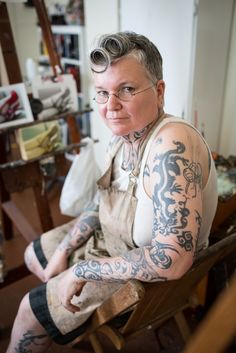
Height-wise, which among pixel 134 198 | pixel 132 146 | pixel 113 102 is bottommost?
pixel 134 198

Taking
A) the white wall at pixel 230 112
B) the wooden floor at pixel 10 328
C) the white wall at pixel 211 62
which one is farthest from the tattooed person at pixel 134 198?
the white wall at pixel 230 112

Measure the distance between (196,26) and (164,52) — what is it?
0.22 meters

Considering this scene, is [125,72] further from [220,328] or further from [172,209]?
[220,328]

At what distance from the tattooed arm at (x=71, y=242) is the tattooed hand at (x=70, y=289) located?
0.19m

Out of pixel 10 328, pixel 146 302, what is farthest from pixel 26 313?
pixel 10 328

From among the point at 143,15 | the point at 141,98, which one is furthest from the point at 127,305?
the point at 143,15

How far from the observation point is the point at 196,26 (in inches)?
54.5

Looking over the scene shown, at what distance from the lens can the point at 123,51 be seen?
2.68ft

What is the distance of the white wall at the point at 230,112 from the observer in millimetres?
1591

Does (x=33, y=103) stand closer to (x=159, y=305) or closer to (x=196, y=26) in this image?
(x=196, y=26)

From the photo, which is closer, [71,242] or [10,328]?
[71,242]

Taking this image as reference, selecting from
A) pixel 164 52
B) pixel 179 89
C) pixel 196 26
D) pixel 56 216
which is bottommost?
pixel 56 216

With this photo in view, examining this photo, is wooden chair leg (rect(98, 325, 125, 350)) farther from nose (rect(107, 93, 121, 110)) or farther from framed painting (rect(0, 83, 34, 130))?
framed painting (rect(0, 83, 34, 130))

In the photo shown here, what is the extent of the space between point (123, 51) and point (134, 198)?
413mm
